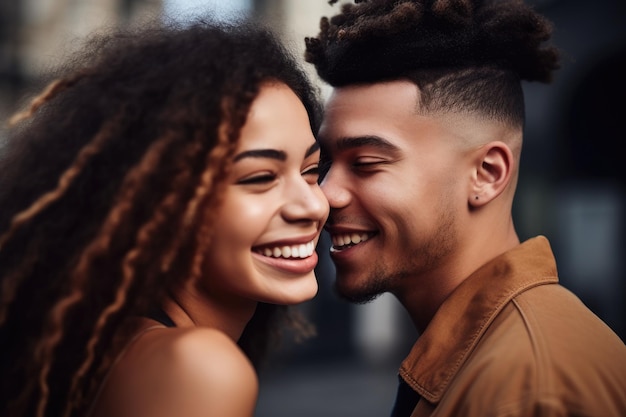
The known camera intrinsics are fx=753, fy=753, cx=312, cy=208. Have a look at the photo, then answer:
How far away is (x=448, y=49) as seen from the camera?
3.13 meters

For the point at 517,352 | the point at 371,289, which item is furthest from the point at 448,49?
the point at 517,352

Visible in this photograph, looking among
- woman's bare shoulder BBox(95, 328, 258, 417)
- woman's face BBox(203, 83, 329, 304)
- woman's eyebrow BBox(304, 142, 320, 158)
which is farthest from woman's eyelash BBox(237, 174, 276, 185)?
woman's bare shoulder BBox(95, 328, 258, 417)

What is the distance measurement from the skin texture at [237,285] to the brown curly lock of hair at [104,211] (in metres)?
0.07

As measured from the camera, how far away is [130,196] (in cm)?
220

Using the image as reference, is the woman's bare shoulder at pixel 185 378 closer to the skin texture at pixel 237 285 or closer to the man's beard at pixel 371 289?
the skin texture at pixel 237 285

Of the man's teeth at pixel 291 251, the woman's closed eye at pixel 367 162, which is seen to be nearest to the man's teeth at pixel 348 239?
the woman's closed eye at pixel 367 162

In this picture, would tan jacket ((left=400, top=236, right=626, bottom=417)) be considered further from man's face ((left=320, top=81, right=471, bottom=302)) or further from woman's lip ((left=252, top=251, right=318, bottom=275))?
woman's lip ((left=252, top=251, right=318, bottom=275))

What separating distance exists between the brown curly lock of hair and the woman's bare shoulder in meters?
0.12

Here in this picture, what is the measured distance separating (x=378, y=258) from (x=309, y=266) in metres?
0.60

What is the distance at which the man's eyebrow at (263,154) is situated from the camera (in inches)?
93.4

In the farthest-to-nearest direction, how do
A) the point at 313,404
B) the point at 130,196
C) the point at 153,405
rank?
the point at 313,404 → the point at 130,196 → the point at 153,405

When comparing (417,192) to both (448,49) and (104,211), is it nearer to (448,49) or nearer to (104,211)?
(448,49)

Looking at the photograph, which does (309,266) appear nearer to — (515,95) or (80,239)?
(80,239)

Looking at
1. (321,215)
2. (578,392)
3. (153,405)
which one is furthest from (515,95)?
(153,405)
